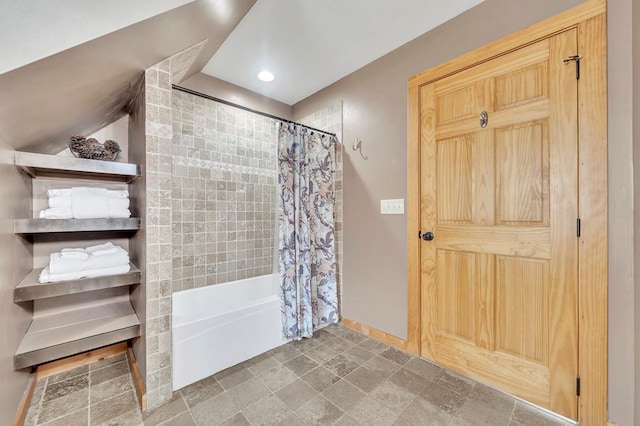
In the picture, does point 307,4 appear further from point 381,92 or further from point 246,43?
point 381,92

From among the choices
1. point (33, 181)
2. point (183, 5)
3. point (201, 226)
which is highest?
point (183, 5)

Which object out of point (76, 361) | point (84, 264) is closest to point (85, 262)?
point (84, 264)

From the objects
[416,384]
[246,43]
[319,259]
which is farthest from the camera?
[319,259]

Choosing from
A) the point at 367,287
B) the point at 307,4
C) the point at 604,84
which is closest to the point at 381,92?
the point at 307,4

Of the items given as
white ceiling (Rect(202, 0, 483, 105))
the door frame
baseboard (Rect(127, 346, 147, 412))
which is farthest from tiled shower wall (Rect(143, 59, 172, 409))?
the door frame

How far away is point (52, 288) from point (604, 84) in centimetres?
302

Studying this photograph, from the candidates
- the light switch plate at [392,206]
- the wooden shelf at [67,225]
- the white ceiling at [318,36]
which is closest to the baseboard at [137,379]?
the wooden shelf at [67,225]

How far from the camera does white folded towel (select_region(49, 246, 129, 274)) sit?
1.48m

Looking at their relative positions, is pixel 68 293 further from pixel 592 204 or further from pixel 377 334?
pixel 592 204

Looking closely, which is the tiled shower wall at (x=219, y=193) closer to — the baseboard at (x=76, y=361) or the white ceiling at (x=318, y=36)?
the white ceiling at (x=318, y=36)

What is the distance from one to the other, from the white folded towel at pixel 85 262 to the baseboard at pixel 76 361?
81 cm

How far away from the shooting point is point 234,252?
8.84ft

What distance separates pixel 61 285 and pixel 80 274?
0.10 metres

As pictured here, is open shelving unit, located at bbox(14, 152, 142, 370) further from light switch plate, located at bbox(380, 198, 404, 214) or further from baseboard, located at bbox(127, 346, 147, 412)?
light switch plate, located at bbox(380, 198, 404, 214)
